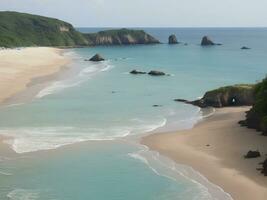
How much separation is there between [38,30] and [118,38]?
95.8 feet

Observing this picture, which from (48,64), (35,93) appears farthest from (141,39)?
(35,93)

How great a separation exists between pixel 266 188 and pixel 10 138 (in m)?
18.0

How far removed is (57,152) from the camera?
102 ft

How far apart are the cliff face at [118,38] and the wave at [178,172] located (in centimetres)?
15509

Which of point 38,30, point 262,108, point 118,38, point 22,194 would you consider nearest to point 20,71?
point 262,108

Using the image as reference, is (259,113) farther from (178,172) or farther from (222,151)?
(178,172)

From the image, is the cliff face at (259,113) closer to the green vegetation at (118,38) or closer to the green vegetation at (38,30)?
the green vegetation at (38,30)

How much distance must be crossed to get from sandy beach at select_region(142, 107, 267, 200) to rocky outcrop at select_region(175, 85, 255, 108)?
541 cm

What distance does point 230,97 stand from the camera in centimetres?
4909

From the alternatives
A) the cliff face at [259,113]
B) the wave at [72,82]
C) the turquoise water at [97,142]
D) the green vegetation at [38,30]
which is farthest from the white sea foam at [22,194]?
the green vegetation at [38,30]

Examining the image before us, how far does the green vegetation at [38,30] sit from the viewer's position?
16862cm

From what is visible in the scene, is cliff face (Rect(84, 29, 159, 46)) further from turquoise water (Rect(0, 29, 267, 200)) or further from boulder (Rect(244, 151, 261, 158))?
boulder (Rect(244, 151, 261, 158))

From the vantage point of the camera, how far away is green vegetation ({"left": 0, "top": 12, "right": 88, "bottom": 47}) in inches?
6639

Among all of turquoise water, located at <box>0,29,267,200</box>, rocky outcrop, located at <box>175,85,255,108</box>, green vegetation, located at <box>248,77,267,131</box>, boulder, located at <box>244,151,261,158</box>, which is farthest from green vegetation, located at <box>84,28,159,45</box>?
boulder, located at <box>244,151,261,158</box>
